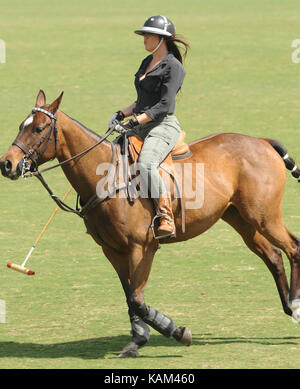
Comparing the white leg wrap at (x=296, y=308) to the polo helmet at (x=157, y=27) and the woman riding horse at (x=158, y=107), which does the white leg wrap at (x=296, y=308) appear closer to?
the woman riding horse at (x=158, y=107)

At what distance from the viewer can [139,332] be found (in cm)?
873

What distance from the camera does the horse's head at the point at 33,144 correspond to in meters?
8.12

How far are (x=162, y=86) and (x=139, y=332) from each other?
240 centimetres

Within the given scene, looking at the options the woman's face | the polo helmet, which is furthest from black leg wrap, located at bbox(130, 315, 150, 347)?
the polo helmet

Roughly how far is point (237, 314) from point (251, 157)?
1.75m

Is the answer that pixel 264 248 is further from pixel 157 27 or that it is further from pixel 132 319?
pixel 157 27

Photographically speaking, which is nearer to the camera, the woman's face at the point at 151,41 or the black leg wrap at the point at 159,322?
the black leg wrap at the point at 159,322

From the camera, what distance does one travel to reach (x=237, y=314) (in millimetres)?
9922

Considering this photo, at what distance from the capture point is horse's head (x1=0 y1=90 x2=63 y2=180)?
8.12 m

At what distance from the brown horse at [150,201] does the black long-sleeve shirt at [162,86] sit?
57 cm
